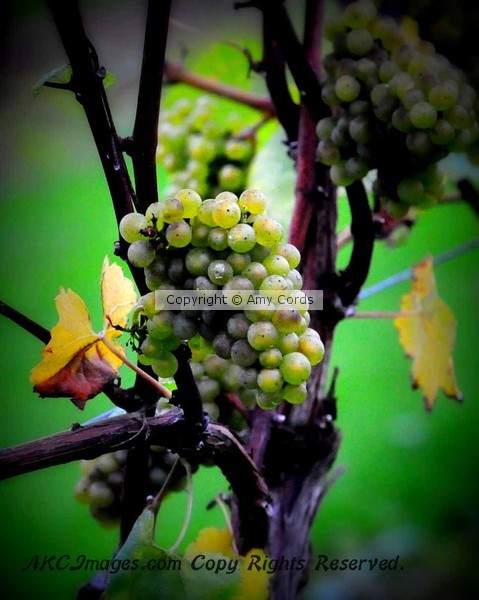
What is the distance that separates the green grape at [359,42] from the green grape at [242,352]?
1.04 feet

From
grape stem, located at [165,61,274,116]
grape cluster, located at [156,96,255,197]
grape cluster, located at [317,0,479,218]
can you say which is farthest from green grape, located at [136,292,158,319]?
grape stem, located at [165,61,274,116]

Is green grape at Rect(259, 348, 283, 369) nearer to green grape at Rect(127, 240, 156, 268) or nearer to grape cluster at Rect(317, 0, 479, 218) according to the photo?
green grape at Rect(127, 240, 156, 268)

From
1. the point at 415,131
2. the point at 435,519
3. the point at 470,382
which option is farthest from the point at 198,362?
the point at 470,382

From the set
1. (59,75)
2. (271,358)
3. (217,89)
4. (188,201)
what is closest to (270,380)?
(271,358)

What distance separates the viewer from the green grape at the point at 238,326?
388 mm

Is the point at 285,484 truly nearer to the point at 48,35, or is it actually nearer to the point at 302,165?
the point at 302,165

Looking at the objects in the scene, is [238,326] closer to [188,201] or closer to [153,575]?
[188,201]

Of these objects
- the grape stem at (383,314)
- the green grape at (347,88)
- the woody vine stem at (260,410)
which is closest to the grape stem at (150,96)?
the woody vine stem at (260,410)

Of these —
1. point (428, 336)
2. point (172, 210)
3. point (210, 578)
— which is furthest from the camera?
point (428, 336)

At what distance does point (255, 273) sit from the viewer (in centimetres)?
38

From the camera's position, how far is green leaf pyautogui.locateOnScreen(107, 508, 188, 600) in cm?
44

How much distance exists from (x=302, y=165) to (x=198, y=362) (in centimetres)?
21

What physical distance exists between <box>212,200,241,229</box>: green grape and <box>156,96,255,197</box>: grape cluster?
15.0 inches

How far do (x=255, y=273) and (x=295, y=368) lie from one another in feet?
0.20
